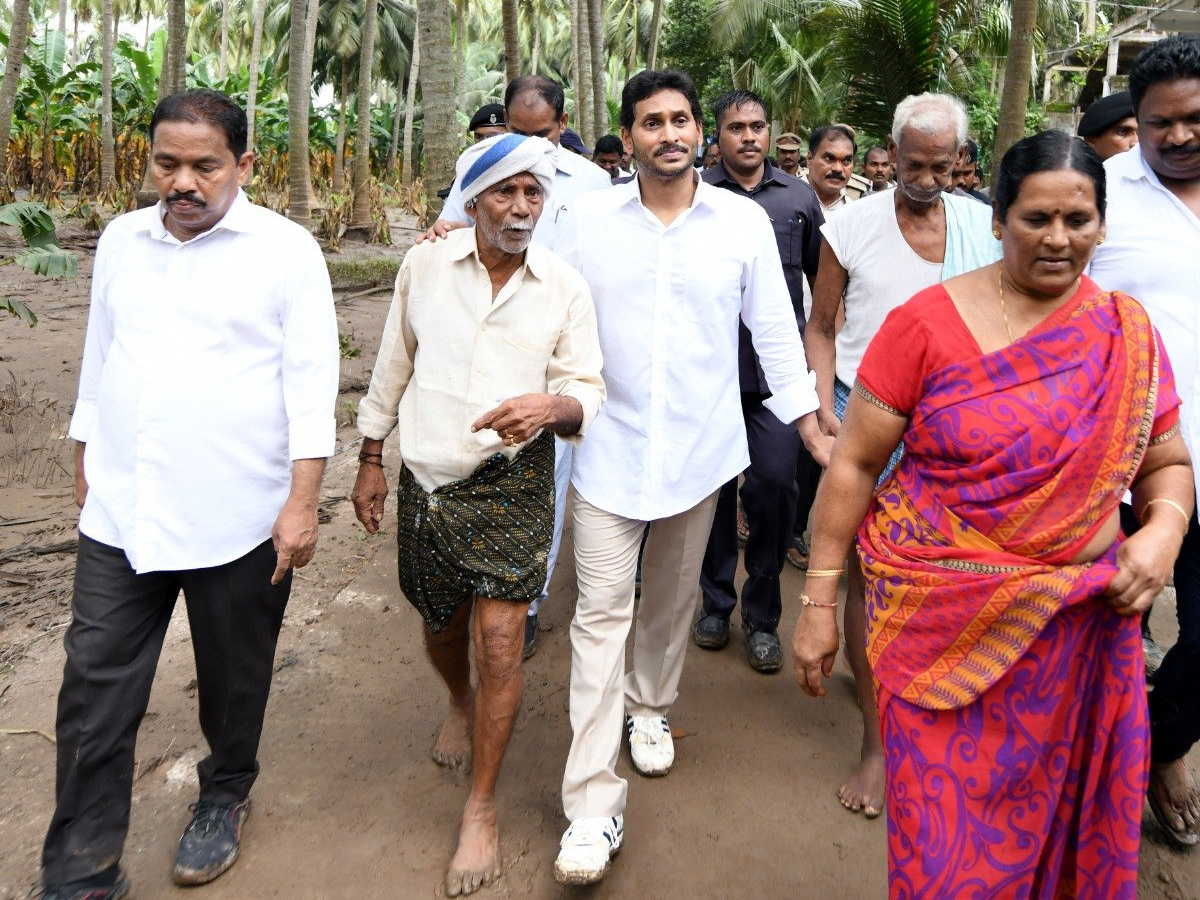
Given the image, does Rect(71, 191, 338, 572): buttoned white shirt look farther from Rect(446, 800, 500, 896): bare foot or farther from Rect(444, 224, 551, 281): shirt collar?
Rect(446, 800, 500, 896): bare foot

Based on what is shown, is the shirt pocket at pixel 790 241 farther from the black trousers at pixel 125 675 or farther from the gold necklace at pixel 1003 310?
the black trousers at pixel 125 675

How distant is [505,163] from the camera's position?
9.70 ft

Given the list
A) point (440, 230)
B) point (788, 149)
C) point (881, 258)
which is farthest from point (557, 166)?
point (788, 149)

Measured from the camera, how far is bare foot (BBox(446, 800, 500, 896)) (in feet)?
9.56

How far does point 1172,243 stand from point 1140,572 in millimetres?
1226

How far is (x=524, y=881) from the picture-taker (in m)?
2.98

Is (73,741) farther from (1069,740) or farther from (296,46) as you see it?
(296,46)

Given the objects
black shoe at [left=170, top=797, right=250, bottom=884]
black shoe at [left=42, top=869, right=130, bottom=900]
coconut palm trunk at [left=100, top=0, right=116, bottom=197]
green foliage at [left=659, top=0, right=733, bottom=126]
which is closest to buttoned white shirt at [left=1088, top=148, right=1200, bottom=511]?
black shoe at [left=170, top=797, right=250, bottom=884]

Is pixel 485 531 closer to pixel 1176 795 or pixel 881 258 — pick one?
pixel 881 258

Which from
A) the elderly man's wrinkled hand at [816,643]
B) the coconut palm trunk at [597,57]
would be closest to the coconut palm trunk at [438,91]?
the elderly man's wrinkled hand at [816,643]

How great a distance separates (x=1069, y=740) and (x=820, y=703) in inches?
73.9

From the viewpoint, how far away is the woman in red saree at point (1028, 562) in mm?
2133

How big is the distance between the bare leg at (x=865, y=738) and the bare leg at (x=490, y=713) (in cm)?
111

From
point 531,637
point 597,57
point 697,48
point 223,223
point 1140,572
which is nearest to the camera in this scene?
point 1140,572
